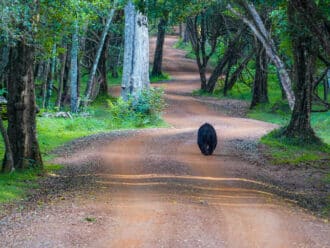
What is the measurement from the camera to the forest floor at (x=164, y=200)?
9.55 metres

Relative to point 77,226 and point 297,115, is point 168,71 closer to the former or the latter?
point 297,115

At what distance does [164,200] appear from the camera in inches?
483

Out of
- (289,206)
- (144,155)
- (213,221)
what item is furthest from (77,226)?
(144,155)

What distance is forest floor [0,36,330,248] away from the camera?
9.55 meters

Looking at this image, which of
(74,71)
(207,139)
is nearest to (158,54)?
(74,71)

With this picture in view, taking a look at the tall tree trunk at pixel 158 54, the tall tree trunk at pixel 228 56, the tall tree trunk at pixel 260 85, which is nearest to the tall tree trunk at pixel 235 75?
the tall tree trunk at pixel 228 56

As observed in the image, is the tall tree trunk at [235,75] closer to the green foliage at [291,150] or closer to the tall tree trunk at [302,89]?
the green foliage at [291,150]

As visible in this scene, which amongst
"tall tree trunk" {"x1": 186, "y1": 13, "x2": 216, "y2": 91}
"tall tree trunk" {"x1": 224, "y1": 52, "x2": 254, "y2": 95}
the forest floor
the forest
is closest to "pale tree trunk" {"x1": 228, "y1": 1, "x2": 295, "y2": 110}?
the forest

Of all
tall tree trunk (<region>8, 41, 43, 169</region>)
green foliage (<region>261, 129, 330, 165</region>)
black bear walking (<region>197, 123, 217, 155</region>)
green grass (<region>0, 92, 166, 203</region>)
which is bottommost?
green grass (<region>0, 92, 166, 203</region>)

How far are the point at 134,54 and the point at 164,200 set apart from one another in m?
17.5

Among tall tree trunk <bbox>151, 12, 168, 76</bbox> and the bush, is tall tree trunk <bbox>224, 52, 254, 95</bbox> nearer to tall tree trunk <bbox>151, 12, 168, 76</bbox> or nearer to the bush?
tall tree trunk <bbox>151, 12, 168, 76</bbox>

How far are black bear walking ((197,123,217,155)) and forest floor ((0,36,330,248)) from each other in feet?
0.85

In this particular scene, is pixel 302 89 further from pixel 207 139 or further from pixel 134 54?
pixel 134 54

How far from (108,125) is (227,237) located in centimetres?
1737
